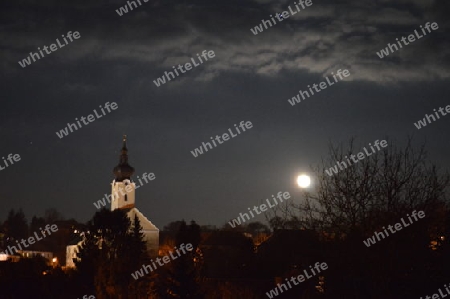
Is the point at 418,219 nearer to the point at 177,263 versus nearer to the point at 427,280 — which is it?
the point at 427,280

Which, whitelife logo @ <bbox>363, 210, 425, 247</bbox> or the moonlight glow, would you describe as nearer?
the moonlight glow

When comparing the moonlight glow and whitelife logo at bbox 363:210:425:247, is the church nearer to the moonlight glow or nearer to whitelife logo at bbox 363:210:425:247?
whitelife logo at bbox 363:210:425:247

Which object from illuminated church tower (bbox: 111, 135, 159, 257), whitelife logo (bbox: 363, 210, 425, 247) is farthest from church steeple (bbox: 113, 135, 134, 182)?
whitelife logo (bbox: 363, 210, 425, 247)

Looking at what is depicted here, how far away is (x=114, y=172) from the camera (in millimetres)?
110750

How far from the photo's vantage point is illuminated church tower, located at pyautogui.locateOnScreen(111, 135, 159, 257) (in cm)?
10781

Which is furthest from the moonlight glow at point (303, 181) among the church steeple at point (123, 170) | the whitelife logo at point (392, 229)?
the church steeple at point (123, 170)

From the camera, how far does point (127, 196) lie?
110m

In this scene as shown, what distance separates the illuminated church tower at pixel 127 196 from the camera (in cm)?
10781

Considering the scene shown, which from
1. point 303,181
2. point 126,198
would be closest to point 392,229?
point 303,181

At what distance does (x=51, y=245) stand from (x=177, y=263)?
12187 centimetres

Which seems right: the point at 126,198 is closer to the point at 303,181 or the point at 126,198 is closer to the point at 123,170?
the point at 123,170

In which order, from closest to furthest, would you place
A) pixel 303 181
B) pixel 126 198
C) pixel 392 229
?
pixel 303 181, pixel 392 229, pixel 126 198

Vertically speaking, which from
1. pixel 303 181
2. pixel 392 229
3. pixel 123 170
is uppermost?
pixel 123 170

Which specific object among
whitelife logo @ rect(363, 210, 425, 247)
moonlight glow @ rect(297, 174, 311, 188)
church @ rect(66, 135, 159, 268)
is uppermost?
church @ rect(66, 135, 159, 268)
